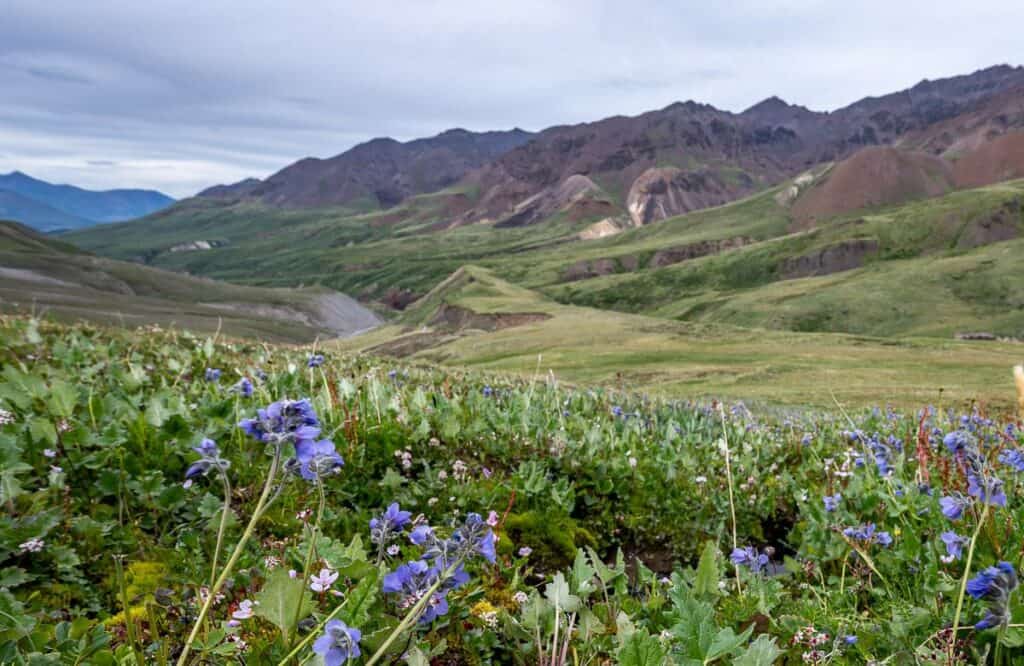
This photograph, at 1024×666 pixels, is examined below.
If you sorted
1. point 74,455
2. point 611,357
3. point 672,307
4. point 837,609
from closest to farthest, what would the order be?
1. point 837,609
2. point 74,455
3. point 611,357
4. point 672,307

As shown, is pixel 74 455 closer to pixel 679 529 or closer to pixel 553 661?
Answer: pixel 553 661

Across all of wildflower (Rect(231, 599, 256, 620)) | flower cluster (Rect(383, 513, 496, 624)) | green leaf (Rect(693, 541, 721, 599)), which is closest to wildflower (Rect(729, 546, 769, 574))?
green leaf (Rect(693, 541, 721, 599))

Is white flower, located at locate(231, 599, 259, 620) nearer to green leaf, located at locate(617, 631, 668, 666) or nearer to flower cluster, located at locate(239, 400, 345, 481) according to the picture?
flower cluster, located at locate(239, 400, 345, 481)

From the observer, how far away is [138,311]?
5605 inches

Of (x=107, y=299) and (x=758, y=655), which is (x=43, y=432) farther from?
(x=107, y=299)

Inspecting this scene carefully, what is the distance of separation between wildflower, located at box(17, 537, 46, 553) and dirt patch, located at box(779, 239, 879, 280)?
202 meters

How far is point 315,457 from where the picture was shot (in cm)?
230

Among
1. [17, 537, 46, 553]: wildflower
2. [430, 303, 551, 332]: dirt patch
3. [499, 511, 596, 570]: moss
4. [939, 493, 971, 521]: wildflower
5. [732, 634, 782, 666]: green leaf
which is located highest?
[939, 493, 971, 521]: wildflower

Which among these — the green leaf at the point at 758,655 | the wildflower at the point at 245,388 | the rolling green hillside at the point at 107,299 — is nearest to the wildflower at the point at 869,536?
the green leaf at the point at 758,655

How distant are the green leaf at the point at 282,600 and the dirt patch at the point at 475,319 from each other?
383 feet

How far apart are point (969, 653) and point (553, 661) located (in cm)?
205

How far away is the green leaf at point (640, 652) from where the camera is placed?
223 centimetres

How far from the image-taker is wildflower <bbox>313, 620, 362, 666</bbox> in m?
1.96

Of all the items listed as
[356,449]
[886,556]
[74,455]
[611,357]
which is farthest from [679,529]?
[611,357]
